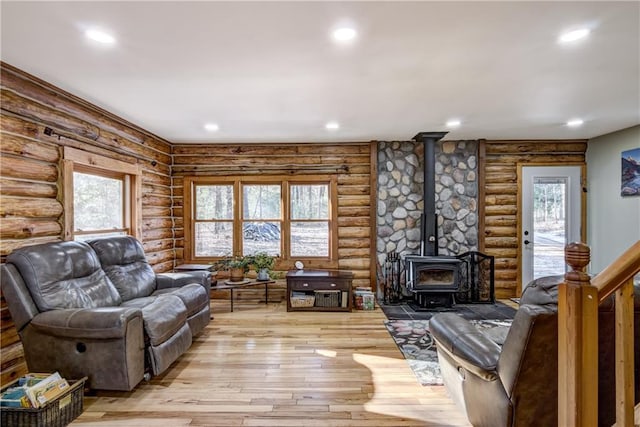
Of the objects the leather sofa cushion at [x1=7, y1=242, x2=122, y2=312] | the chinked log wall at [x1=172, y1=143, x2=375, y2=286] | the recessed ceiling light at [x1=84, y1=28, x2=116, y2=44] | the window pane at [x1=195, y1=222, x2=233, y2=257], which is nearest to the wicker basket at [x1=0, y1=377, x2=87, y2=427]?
the leather sofa cushion at [x1=7, y1=242, x2=122, y2=312]

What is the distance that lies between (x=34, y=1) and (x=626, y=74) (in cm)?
422

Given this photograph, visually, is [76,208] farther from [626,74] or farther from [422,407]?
[626,74]

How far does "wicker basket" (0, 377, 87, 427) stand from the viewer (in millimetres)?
2094

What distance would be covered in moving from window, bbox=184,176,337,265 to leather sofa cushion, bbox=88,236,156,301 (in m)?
1.67

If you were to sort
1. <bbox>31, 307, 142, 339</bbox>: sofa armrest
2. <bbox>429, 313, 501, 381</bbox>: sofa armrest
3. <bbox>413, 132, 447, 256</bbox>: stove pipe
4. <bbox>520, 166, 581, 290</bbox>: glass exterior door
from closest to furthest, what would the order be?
<bbox>429, 313, 501, 381</bbox>: sofa armrest
<bbox>31, 307, 142, 339</bbox>: sofa armrest
<bbox>413, 132, 447, 256</bbox>: stove pipe
<bbox>520, 166, 581, 290</bbox>: glass exterior door

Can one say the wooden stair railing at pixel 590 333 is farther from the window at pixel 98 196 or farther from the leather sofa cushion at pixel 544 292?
the window at pixel 98 196

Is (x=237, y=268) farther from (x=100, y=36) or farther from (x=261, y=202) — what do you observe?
(x=100, y=36)

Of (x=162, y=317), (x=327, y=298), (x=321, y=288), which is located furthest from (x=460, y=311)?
(x=162, y=317)

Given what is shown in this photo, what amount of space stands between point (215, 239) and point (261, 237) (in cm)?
77

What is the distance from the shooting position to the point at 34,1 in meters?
1.81

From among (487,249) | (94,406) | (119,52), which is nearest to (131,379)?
(94,406)

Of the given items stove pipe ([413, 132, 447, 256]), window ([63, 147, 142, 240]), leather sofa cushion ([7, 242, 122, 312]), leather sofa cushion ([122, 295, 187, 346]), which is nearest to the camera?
leather sofa cushion ([7, 242, 122, 312])

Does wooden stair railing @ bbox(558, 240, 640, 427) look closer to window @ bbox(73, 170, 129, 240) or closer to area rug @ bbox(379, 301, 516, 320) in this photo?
area rug @ bbox(379, 301, 516, 320)

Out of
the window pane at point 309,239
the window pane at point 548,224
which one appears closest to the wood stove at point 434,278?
the window pane at point 309,239
